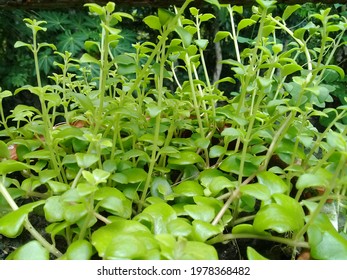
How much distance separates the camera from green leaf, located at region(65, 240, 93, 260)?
1.24 feet

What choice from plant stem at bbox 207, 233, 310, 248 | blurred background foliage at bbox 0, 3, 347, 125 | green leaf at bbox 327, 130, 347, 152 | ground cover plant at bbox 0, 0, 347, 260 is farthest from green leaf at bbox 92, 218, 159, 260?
blurred background foliage at bbox 0, 3, 347, 125

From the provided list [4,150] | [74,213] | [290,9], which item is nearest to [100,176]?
[74,213]

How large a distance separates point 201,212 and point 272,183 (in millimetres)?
117

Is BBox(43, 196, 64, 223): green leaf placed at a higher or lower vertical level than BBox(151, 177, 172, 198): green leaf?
higher

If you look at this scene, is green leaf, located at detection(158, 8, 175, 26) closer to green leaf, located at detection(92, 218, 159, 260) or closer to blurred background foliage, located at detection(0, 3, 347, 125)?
green leaf, located at detection(92, 218, 159, 260)

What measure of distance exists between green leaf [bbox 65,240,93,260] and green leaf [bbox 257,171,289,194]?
24 centimetres

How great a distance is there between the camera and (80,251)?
384mm

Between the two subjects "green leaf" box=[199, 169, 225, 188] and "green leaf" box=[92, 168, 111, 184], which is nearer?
"green leaf" box=[92, 168, 111, 184]

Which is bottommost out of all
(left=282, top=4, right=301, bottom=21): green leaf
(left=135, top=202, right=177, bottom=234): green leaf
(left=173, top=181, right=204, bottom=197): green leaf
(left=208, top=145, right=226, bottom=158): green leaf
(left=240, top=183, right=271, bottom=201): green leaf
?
(left=173, top=181, right=204, bottom=197): green leaf

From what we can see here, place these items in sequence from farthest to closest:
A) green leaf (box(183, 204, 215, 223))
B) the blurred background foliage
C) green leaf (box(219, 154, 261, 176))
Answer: the blurred background foliage
green leaf (box(219, 154, 261, 176))
green leaf (box(183, 204, 215, 223))

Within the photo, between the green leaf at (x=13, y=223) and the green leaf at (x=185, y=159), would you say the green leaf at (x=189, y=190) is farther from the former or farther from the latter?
the green leaf at (x=13, y=223)

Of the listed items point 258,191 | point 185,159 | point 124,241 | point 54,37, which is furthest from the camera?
point 54,37

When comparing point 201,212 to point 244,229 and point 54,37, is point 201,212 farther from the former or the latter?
point 54,37
